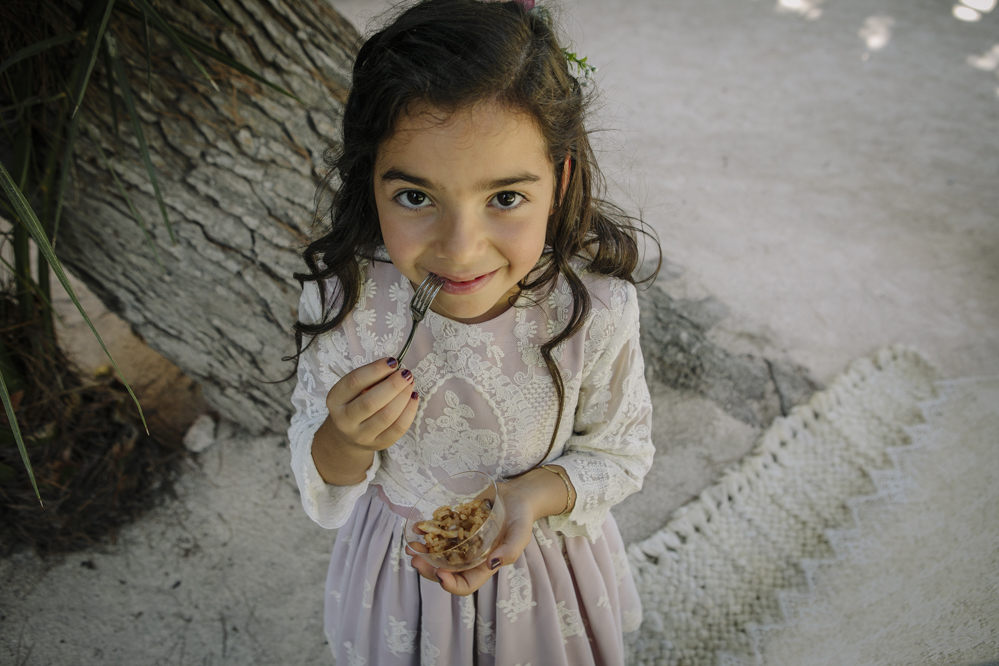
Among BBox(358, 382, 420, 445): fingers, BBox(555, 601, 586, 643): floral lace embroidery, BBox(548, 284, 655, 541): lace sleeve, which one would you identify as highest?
BBox(358, 382, 420, 445): fingers

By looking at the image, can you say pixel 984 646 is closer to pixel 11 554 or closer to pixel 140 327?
pixel 140 327

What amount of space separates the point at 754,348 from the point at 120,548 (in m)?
2.15

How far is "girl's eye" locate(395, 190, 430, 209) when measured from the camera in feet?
3.02

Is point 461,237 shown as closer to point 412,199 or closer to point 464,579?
point 412,199

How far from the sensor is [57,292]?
2.84m

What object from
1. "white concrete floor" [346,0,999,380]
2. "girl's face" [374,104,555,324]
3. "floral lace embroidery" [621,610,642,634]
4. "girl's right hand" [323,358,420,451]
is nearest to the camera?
"girl's face" [374,104,555,324]

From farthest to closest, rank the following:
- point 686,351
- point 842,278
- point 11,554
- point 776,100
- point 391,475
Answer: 1. point 776,100
2. point 842,278
3. point 686,351
4. point 11,554
5. point 391,475

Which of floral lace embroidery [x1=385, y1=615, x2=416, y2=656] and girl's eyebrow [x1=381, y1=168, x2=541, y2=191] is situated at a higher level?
girl's eyebrow [x1=381, y1=168, x2=541, y2=191]

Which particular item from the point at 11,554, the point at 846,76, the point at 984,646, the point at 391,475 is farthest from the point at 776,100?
the point at 11,554

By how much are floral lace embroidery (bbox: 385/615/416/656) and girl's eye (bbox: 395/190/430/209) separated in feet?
2.60

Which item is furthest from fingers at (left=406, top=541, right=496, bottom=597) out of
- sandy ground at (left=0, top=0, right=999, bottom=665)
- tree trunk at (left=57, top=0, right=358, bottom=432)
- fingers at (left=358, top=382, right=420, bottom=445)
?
tree trunk at (left=57, top=0, right=358, bottom=432)

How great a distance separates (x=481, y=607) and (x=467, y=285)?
651 millimetres

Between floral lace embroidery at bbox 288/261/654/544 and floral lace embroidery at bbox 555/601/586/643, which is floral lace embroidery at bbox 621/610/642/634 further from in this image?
floral lace embroidery at bbox 288/261/654/544

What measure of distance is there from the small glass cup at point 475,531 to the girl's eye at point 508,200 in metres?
0.40
